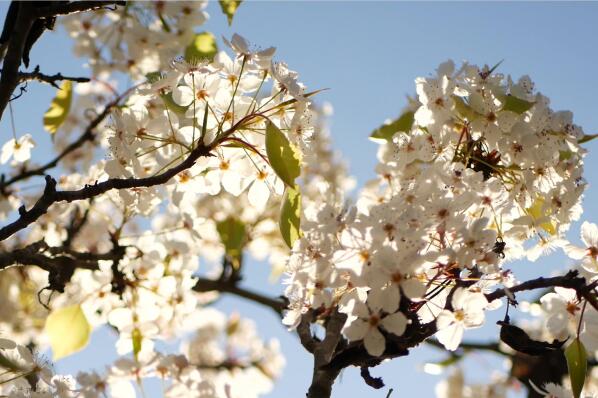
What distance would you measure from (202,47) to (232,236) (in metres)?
0.94

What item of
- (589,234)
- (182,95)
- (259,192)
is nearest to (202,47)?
(182,95)

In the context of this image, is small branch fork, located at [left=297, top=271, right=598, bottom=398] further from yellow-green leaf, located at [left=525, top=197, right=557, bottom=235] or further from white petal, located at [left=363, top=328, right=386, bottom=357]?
yellow-green leaf, located at [left=525, top=197, right=557, bottom=235]

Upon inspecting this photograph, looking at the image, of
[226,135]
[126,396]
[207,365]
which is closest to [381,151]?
[226,135]

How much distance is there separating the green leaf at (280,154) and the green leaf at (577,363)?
2.56 feet

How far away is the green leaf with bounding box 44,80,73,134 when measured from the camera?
2564 millimetres

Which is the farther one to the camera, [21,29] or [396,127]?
[396,127]

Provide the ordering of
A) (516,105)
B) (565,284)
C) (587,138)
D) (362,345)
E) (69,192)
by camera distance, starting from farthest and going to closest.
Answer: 1. (587,138)
2. (516,105)
3. (69,192)
4. (362,345)
5. (565,284)

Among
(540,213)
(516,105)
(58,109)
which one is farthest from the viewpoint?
(58,109)

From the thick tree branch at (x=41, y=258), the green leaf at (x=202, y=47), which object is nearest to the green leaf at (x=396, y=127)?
the green leaf at (x=202, y=47)

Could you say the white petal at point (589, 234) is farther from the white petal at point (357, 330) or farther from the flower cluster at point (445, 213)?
the white petal at point (357, 330)

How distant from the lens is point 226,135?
5.63 ft

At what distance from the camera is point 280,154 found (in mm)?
1694

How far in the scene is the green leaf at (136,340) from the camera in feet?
7.51

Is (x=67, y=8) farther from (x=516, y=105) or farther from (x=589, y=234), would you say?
(x=589, y=234)
